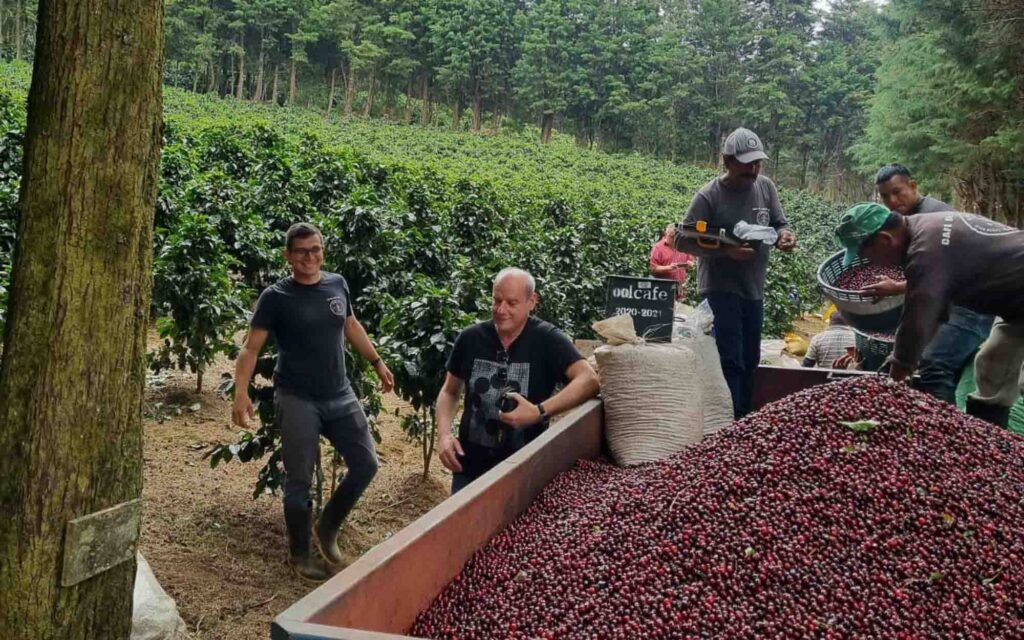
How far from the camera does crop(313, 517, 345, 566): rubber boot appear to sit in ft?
15.1

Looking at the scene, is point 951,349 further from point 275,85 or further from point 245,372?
point 275,85

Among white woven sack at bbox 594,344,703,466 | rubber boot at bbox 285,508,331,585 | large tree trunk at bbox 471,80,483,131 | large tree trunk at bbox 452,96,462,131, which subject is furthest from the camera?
large tree trunk at bbox 452,96,462,131

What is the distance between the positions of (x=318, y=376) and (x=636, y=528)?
221 centimetres

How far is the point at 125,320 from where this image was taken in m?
2.35

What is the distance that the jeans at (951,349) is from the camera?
14.4 feet

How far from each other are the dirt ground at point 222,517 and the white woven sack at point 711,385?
2.28 m

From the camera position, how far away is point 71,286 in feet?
7.28

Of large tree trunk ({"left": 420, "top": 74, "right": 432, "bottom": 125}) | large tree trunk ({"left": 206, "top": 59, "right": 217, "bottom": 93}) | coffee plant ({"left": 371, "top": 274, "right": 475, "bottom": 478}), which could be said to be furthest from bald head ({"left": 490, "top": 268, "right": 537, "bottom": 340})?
large tree trunk ({"left": 206, "top": 59, "right": 217, "bottom": 93})

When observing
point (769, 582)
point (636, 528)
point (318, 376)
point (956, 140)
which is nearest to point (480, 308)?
point (318, 376)

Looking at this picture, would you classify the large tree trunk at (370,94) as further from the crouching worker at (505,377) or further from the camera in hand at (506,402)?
the camera in hand at (506,402)

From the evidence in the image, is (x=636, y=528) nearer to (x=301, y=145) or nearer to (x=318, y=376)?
(x=318, y=376)

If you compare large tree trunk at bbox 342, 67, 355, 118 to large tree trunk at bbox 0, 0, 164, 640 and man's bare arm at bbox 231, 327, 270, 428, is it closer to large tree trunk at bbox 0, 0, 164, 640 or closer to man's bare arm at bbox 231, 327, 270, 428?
man's bare arm at bbox 231, 327, 270, 428

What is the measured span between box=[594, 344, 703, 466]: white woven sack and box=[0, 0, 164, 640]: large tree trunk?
214 centimetres

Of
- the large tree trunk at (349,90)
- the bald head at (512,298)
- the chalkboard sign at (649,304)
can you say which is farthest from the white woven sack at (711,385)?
the large tree trunk at (349,90)
